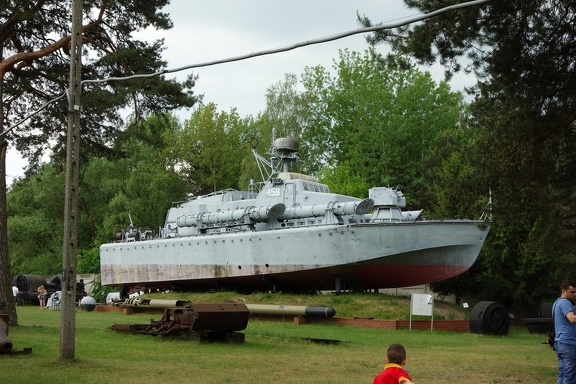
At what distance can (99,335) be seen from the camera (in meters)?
18.9

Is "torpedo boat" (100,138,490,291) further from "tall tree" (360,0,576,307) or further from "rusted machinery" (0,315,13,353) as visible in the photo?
"rusted machinery" (0,315,13,353)

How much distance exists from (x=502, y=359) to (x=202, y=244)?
22648 millimetres

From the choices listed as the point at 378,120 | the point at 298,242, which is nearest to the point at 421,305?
the point at 298,242

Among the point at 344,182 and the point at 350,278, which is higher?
the point at 344,182

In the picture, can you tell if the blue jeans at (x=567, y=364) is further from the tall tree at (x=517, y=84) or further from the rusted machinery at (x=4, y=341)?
the rusted machinery at (x=4, y=341)

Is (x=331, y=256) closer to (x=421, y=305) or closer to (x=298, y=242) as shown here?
(x=298, y=242)

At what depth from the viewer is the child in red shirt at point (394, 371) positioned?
671 centimetres

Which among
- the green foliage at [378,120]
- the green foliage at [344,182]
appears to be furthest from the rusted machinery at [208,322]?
the green foliage at [378,120]

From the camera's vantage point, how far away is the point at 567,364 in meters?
10.2

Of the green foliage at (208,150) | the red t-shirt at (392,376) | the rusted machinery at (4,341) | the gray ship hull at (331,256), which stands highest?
the green foliage at (208,150)

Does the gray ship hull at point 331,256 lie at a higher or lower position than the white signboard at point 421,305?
higher

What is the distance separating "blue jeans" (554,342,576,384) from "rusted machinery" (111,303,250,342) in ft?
27.2

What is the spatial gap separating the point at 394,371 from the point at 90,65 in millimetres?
17266

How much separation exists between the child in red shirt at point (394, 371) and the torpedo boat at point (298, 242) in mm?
23487
